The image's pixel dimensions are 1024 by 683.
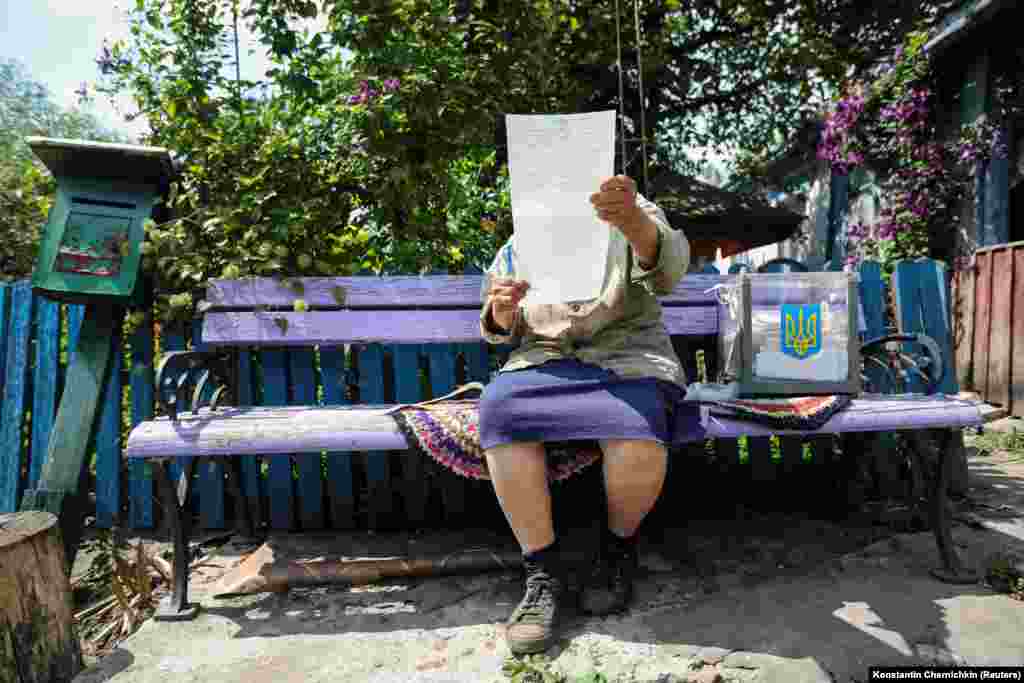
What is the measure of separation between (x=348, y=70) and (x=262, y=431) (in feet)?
6.36

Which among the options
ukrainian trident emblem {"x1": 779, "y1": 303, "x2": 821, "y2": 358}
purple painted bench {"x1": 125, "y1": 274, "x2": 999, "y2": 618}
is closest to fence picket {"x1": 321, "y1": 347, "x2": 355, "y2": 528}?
purple painted bench {"x1": 125, "y1": 274, "x2": 999, "y2": 618}

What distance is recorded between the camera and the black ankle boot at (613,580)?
2055mm

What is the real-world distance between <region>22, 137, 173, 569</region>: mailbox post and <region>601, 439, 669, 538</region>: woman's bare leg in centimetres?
211

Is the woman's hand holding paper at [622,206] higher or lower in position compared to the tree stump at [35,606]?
higher

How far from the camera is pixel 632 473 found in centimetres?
192

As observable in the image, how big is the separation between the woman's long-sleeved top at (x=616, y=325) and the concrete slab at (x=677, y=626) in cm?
79

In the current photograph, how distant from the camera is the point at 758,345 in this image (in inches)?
97.0

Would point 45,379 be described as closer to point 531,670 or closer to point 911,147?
point 531,670

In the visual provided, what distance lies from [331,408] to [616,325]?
1181 millimetres

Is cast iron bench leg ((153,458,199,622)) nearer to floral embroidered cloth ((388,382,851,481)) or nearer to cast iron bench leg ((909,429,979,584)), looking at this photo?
floral embroidered cloth ((388,382,851,481))

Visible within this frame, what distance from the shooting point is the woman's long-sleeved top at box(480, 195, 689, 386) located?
6.64 ft

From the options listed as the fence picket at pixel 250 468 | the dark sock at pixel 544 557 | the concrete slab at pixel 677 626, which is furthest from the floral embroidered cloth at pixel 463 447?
the fence picket at pixel 250 468

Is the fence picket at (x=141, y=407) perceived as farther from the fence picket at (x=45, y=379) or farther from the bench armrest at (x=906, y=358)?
the bench armrest at (x=906, y=358)

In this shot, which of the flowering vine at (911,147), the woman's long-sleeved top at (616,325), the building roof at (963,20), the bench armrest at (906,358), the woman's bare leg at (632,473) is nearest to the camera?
the woman's bare leg at (632,473)
